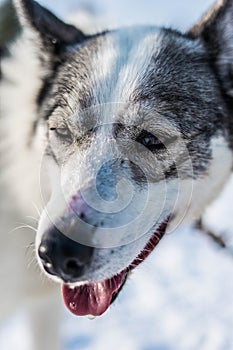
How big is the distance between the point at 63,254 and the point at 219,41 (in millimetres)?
735

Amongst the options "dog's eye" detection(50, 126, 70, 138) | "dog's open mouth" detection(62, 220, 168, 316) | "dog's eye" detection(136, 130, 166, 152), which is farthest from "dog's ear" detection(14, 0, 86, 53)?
"dog's open mouth" detection(62, 220, 168, 316)

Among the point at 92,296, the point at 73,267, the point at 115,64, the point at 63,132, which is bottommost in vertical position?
the point at 92,296

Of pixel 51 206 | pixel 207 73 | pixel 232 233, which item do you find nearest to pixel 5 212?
pixel 51 206

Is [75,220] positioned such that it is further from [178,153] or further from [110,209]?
[178,153]

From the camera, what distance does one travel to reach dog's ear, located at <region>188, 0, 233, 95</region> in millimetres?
1684

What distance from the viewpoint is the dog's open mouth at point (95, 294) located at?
5.09ft

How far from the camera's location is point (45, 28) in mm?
1713

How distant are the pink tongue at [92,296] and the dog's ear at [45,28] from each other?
2.05 feet

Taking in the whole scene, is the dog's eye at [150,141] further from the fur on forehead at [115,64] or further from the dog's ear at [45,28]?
the dog's ear at [45,28]

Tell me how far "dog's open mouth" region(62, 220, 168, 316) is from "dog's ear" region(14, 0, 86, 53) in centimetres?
56

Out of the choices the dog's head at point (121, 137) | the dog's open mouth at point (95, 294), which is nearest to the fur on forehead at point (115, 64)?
the dog's head at point (121, 137)

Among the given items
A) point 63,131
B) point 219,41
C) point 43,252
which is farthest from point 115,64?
point 43,252

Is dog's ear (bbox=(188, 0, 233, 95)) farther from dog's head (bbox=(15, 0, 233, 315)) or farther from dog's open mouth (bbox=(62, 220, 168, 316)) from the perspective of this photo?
dog's open mouth (bbox=(62, 220, 168, 316))

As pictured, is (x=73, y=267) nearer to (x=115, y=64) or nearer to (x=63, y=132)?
(x=63, y=132)
